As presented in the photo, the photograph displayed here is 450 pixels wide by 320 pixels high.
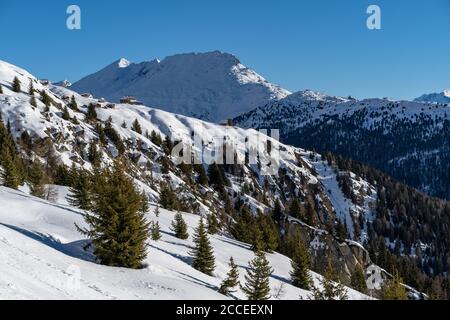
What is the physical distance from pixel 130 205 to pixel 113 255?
288 cm

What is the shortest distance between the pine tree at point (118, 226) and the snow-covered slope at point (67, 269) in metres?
0.87

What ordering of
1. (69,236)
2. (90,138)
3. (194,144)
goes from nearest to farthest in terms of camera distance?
(69,236), (90,138), (194,144)

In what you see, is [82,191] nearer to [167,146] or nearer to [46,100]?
[46,100]

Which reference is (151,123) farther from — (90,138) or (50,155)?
(50,155)

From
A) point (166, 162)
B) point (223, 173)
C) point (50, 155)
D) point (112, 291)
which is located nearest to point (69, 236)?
point (112, 291)

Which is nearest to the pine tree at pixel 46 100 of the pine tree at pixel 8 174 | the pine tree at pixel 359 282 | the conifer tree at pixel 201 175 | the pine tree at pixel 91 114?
the pine tree at pixel 91 114

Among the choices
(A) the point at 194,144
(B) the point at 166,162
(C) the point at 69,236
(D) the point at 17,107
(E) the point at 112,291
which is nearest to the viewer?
(E) the point at 112,291

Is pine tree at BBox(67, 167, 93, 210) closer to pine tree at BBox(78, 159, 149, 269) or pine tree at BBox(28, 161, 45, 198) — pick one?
pine tree at BBox(28, 161, 45, 198)

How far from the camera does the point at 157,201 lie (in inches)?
3024

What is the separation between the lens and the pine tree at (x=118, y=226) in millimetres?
23359

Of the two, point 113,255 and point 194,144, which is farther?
point 194,144

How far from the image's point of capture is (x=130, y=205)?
24.1 m

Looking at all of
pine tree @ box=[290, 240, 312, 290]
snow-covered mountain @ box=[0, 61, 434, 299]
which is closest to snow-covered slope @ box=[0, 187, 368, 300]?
snow-covered mountain @ box=[0, 61, 434, 299]

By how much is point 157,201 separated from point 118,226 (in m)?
53.3
